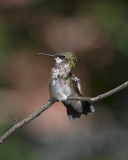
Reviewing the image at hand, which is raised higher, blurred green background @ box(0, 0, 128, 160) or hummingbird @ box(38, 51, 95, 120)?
blurred green background @ box(0, 0, 128, 160)

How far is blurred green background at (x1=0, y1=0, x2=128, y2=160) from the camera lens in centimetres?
557

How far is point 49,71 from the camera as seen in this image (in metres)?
5.85

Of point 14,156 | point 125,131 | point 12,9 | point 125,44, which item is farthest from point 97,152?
point 12,9

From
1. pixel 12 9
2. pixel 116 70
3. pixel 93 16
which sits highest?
pixel 12 9

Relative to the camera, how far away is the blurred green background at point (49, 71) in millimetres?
5566

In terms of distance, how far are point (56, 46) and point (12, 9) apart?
851mm

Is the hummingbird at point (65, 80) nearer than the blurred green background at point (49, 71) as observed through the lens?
Yes

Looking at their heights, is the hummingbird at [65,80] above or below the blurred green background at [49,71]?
below

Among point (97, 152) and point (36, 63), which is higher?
point (36, 63)

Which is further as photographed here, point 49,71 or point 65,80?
point 49,71

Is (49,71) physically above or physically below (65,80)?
above

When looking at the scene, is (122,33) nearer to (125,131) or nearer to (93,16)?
(93,16)

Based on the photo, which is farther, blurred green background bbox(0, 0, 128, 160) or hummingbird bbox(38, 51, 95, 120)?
blurred green background bbox(0, 0, 128, 160)

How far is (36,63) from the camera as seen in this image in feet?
19.4
